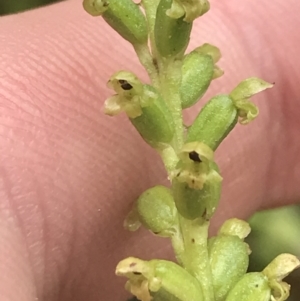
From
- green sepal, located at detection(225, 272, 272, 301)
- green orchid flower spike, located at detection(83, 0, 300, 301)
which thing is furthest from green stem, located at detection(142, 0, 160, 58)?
green sepal, located at detection(225, 272, 272, 301)

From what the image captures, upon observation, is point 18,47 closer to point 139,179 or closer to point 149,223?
point 139,179

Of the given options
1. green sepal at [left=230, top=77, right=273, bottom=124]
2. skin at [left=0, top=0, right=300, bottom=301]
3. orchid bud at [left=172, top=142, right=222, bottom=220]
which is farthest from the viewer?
skin at [left=0, top=0, right=300, bottom=301]

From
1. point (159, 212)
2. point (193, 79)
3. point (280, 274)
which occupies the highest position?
point (193, 79)

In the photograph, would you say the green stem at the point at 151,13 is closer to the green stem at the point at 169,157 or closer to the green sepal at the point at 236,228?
the green stem at the point at 169,157

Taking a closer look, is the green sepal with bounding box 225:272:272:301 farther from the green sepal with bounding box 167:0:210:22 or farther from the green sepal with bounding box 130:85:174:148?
the green sepal with bounding box 167:0:210:22

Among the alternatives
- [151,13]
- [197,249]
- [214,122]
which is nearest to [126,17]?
[151,13]

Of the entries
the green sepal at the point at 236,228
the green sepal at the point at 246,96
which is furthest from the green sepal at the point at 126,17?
the green sepal at the point at 236,228

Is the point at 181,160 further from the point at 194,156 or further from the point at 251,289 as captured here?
the point at 251,289
